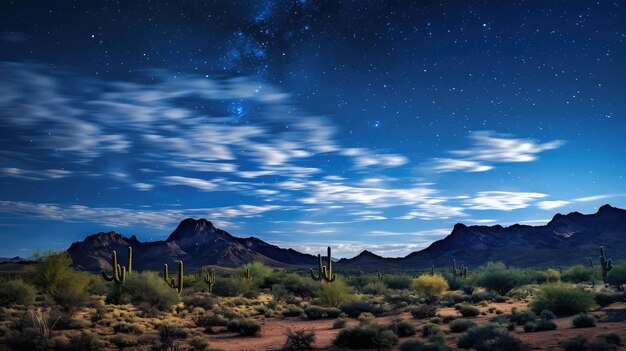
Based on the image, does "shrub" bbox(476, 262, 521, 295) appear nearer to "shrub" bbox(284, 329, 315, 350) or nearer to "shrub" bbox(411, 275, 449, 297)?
"shrub" bbox(411, 275, 449, 297)

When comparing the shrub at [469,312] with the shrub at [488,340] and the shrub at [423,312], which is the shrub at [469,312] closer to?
the shrub at [423,312]

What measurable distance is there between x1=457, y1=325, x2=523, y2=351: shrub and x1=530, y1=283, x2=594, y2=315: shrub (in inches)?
398

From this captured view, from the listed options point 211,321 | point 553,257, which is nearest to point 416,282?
point 211,321

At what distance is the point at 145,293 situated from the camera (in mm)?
36719

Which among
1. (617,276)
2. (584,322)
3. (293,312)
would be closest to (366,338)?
(584,322)

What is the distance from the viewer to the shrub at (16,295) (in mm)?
36103

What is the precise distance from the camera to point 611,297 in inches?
1283

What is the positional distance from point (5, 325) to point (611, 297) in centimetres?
3278

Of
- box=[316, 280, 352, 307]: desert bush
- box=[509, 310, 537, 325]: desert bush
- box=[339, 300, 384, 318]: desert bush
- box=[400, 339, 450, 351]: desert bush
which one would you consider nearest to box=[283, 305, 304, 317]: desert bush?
box=[339, 300, 384, 318]: desert bush

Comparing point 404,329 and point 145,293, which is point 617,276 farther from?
point 145,293

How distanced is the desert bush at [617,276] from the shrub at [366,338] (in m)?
31.1

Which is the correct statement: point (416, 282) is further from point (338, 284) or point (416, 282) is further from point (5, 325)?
point (5, 325)

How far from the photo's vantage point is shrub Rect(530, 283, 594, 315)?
28.8 metres

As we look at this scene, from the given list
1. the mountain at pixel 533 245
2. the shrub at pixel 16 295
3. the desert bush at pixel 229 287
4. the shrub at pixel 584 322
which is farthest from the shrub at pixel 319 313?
the mountain at pixel 533 245
